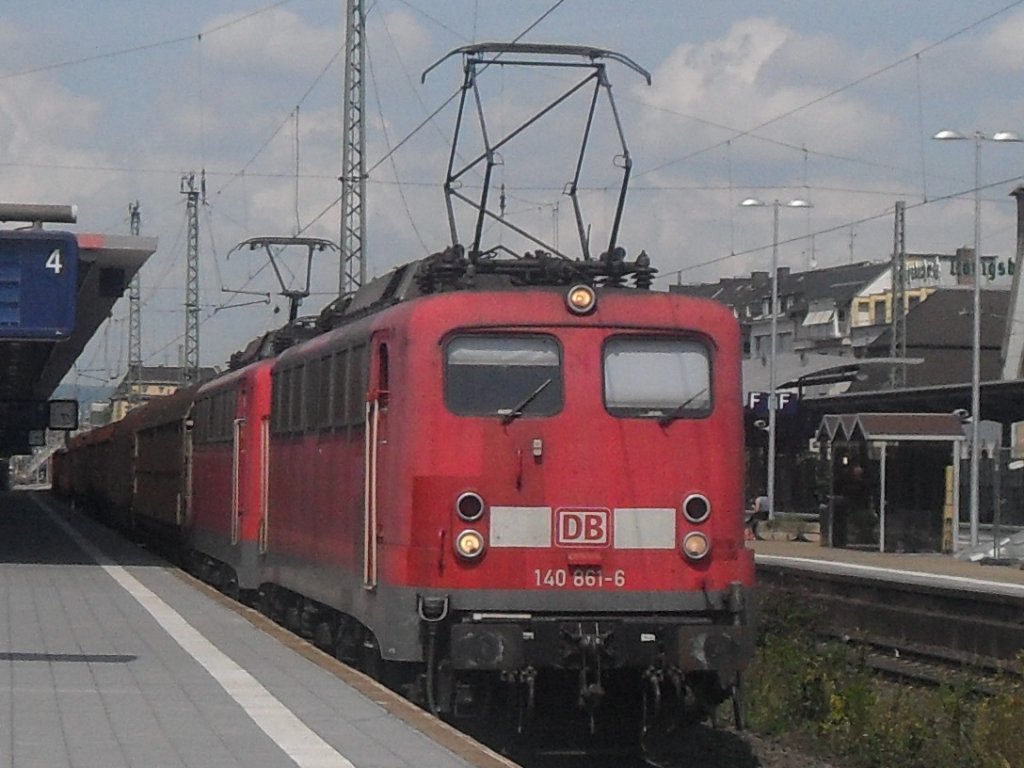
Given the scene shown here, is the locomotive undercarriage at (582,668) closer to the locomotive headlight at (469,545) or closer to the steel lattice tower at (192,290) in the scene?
the locomotive headlight at (469,545)

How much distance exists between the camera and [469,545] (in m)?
11.7

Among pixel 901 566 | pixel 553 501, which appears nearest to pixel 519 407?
pixel 553 501

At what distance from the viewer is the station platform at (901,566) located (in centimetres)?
2369

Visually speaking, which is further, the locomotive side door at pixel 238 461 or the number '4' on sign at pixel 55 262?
the number '4' on sign at pixel 55 262

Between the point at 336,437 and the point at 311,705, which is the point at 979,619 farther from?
the point at 311,705

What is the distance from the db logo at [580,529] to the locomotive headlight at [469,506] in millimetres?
479

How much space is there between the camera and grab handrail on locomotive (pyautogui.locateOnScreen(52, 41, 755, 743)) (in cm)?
1170

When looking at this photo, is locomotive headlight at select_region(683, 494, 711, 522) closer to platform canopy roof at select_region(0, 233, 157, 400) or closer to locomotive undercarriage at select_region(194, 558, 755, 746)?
locomotive undercarriage at select_region(194, 558, 755, 746)

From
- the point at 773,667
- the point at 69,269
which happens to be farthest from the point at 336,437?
the point at 69,269

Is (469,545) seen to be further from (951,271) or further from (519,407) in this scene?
(951,271)

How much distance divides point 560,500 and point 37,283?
13.1 m

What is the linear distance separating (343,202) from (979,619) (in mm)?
13931

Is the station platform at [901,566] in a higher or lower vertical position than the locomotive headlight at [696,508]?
lower

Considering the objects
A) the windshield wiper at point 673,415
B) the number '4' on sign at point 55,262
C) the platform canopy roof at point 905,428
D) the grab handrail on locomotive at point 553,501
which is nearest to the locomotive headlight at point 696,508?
the grab handrail on locomotive at point 553,501
